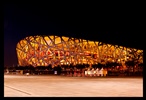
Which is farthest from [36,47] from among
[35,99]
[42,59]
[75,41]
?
[35,99]

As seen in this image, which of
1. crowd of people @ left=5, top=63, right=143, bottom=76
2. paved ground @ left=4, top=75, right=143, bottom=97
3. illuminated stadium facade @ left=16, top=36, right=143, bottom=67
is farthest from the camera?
illuminated stadium facade @ left=16, top=36, right=143, bottom=67

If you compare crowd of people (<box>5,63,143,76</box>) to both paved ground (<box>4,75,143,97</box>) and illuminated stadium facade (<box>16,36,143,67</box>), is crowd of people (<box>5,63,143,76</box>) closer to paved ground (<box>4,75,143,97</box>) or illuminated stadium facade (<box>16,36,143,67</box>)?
illuminated stadium facade (<box>16,36,143,67</box>)

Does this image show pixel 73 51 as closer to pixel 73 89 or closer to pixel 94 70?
pixel 94 70

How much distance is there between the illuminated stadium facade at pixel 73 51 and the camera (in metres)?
105

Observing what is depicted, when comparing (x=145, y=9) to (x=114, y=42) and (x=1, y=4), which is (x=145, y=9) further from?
(x=114, y=42)

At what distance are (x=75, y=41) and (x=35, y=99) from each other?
93.4 m

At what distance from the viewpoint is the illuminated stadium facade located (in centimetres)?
10500

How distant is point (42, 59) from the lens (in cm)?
11062

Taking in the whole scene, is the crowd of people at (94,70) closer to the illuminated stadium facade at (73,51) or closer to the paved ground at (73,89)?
the illuminated stadium facade at (73,51)

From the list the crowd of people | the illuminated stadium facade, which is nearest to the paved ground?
the crowd of people

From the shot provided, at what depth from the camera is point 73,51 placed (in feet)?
356

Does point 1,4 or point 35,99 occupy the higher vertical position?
point 1,4

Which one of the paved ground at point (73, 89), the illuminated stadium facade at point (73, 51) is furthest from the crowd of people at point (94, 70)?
the paved ground at point (73, 89)

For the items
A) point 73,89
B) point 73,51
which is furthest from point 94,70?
point 73,51
